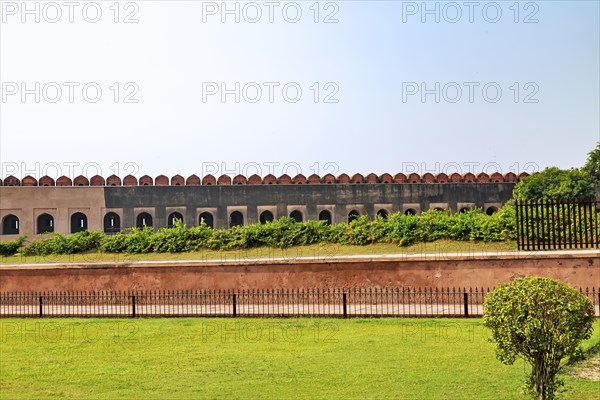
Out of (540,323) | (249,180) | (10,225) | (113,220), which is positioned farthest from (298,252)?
(10,225)

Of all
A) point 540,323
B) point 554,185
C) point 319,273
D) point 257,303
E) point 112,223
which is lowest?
point 257,303

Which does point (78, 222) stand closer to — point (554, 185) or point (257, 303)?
point (257, 303)

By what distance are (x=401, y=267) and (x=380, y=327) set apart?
2509 mm

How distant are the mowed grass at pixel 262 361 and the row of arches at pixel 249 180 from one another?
17526mm

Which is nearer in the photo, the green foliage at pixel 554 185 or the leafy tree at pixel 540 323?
the leafy tree at pixel 540 323

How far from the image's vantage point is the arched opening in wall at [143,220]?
2656 cm

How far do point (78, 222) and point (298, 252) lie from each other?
16184mm

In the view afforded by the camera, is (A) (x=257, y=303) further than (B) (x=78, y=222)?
No

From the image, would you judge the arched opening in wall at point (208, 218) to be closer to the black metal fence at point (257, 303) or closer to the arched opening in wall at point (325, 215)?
the arched opening in wall at point (325, 215)

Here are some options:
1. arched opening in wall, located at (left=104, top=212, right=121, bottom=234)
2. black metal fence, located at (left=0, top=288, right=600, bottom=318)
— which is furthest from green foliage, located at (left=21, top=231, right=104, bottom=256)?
arched opening in wall, located at (left=104, top=212, right=121, bottom=234)

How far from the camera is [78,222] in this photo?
89.0 feet

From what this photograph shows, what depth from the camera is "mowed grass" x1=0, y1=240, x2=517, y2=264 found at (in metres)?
13.3

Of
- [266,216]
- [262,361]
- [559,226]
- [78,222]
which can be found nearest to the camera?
[262,361]

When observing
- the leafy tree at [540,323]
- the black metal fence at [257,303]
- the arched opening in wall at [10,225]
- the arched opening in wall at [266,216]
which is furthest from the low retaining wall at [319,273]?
the arched opening in wall at [266,216]
